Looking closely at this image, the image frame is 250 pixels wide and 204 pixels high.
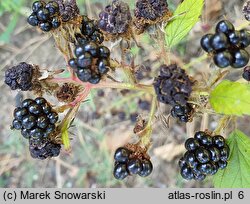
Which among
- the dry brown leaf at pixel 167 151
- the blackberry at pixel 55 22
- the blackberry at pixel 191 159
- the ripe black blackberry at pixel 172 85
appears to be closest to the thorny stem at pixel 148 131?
the blackberry at pixel 191 159

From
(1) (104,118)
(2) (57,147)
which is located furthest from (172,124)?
(2) (57,147)

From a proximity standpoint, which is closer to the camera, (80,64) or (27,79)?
(80,64)

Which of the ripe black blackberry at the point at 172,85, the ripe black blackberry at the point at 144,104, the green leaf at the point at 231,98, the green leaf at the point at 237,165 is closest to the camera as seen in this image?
the ripe black blackberry at the point at 172,85

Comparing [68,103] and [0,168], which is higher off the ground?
[68,103]

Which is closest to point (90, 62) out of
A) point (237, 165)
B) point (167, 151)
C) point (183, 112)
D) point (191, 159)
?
point (183, 112)

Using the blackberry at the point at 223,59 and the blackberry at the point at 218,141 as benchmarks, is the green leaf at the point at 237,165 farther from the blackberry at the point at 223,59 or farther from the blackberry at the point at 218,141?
the blackberry at the point at 223,59

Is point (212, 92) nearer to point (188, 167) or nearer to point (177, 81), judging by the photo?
point (177, 81)

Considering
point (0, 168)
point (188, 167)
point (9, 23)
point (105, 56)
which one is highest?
point (105, 56)

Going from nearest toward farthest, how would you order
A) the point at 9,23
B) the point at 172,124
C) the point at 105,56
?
the point at 105,56
the point at 172,124
the point at 9,23

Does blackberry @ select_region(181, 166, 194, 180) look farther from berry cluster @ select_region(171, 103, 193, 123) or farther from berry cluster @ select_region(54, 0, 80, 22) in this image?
berry cluster @ select_region(54, 0, 80, 22)
